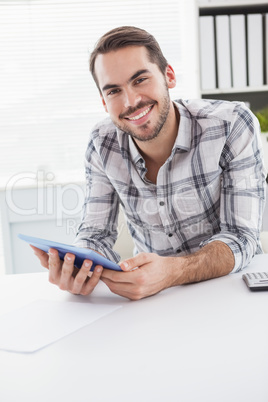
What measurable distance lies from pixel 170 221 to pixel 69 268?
0.52 metres

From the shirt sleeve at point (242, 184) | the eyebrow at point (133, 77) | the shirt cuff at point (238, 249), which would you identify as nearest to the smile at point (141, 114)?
the eyebrow at point (133, 77)

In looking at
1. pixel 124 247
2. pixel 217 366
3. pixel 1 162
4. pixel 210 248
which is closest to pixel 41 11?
pixel 1 162

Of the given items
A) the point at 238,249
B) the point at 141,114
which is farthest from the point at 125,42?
the point at 238,249

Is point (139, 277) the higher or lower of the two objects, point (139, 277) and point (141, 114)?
the lower

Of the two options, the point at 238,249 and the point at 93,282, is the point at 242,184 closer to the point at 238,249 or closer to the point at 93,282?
the point at 238,249

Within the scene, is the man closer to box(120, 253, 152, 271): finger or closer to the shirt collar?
the shirt collar

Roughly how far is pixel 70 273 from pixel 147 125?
23.4 inches

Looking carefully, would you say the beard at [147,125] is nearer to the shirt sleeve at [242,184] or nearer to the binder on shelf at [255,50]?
the shirt sleeve at [242,184]

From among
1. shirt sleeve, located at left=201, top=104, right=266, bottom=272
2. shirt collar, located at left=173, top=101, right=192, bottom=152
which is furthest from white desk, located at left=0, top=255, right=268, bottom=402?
shirt collar, located at left=173, top=101, right=192, bottom=152

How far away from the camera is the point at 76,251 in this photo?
967 millimetres

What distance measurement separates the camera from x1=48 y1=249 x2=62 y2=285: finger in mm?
1039

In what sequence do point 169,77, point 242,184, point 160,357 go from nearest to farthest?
point 160,357
point 242,184
point 169,77

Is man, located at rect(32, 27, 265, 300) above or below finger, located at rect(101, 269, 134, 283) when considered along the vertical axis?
above

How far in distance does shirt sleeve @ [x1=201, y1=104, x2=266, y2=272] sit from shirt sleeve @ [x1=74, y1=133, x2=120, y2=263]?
0.33 metres
